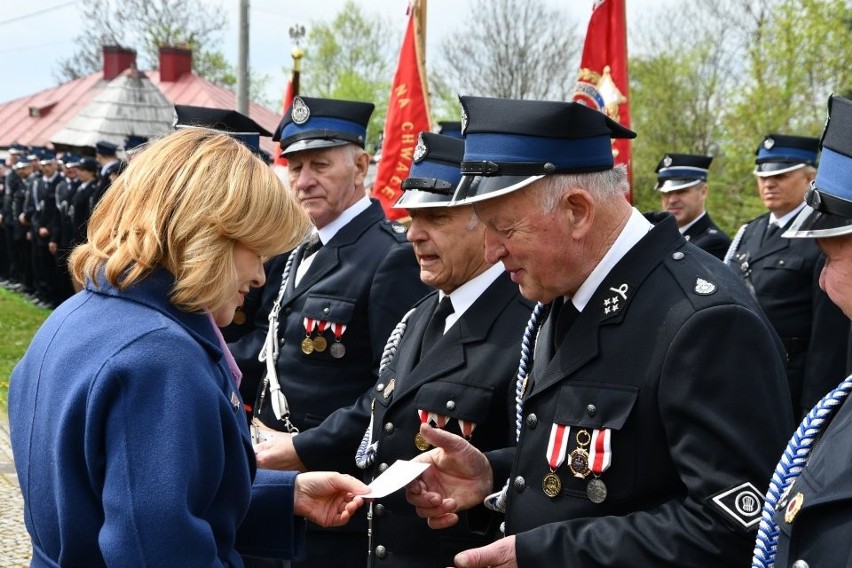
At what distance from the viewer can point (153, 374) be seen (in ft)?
6.75

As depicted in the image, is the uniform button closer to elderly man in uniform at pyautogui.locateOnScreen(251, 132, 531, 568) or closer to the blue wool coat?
elderly man in uniform at pyautogui.locateOnScreen(251, 132, 531, 568)

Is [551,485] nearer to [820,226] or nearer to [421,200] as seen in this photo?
[820,226]

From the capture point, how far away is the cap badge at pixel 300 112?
194 inches

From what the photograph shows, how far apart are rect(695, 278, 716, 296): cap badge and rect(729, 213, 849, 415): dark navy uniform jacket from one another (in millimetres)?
4211

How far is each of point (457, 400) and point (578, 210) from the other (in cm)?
88

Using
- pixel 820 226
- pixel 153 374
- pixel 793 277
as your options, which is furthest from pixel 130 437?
pixel 793 277

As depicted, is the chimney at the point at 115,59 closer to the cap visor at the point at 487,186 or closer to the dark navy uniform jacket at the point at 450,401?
the dark navy uniform jacket at the point at 450,401

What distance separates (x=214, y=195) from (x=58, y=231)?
16.3 metres

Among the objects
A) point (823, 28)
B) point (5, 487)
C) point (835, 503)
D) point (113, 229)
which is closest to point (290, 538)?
point (113, 229)

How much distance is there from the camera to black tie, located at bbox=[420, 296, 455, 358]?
3.54m

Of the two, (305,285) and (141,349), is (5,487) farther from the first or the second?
(141,349)

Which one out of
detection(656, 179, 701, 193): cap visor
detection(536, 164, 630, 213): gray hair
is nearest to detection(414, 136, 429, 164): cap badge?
detection(536, 164, 630, 213): gray hair

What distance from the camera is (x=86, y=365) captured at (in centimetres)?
207

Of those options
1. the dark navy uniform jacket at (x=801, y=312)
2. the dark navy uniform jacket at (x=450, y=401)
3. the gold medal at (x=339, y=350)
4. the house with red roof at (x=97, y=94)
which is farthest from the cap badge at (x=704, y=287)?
the house with red roof at (x=97, y=94)
